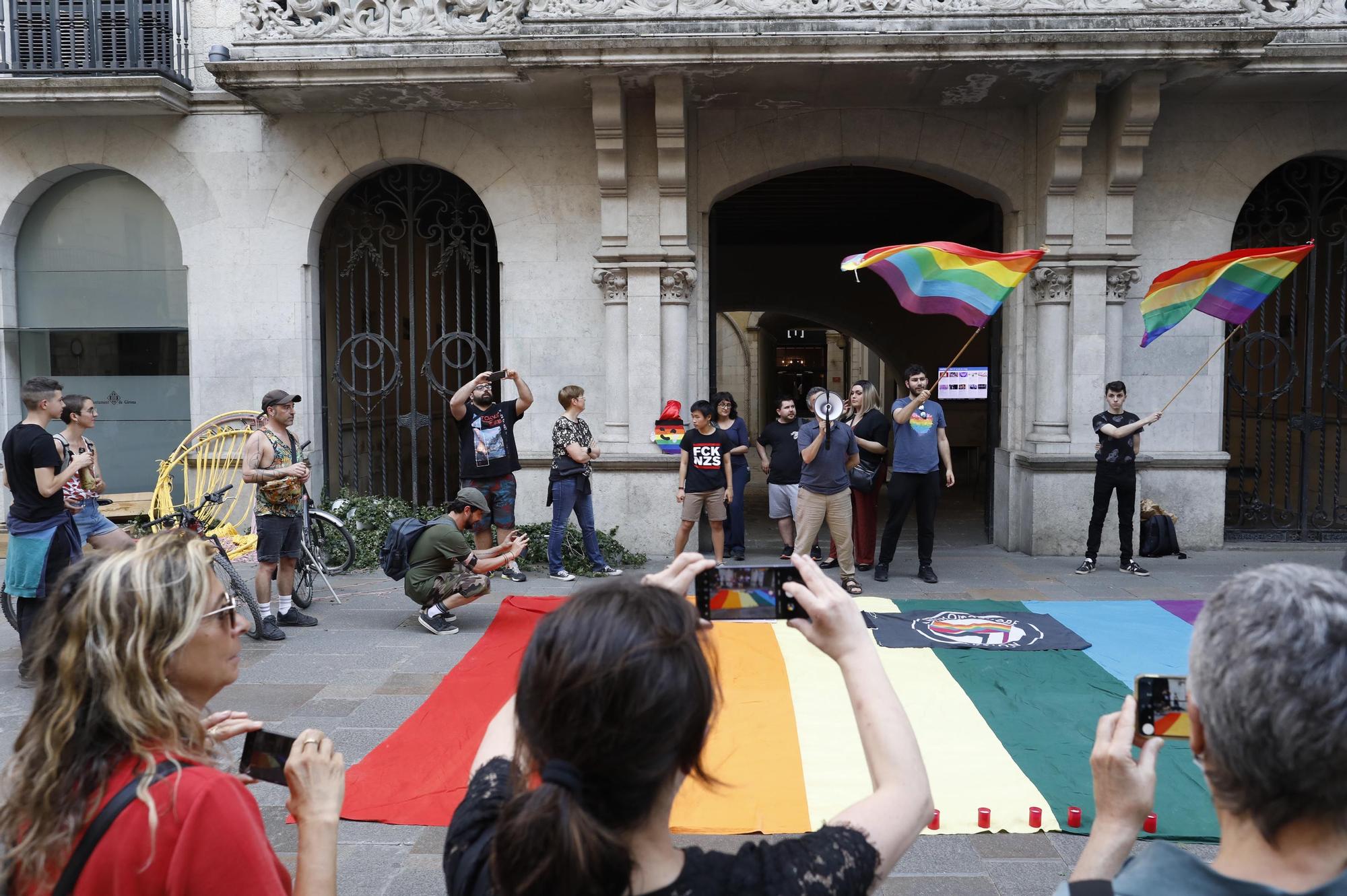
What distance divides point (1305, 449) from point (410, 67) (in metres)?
10.7

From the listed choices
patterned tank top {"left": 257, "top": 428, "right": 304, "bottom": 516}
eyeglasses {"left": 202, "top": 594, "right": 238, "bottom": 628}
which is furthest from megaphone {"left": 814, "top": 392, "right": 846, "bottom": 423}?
eyeglasses {"left": 202, "top": 594, "right": 238, "bottom": 628}

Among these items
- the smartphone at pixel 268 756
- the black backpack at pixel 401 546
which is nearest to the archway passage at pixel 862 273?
the black backpack at pixel 401 546

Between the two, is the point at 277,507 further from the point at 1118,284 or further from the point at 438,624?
the point at 1118,284

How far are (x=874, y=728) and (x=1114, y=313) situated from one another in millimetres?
10980

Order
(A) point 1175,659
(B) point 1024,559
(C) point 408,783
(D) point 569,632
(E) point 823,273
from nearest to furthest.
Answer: (D) point 569,632
(C) point 408,783
(A) point 1175,659
(B) point 1024,559
(E) point 823,273

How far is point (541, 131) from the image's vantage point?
11930 mm

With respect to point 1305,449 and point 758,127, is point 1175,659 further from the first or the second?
point 758,127

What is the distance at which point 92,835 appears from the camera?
5.69 feet

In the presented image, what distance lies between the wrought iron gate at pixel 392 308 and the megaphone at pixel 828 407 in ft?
13.4

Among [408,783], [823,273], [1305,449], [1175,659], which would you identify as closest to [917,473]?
[1175,659]

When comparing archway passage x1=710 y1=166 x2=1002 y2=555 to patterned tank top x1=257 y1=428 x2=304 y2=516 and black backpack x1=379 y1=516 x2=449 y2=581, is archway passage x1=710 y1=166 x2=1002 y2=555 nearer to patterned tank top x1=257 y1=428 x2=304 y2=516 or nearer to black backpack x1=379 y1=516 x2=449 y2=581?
black backpack x1=379 y1=516 x2=449 y2=581

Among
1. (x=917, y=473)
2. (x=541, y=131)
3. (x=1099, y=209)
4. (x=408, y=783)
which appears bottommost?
(x=408, y=783)

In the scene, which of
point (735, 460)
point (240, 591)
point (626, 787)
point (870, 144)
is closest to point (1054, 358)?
point (870, 144)

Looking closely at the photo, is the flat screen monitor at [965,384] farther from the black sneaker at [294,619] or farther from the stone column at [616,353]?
the black sneaker at [294,619]
